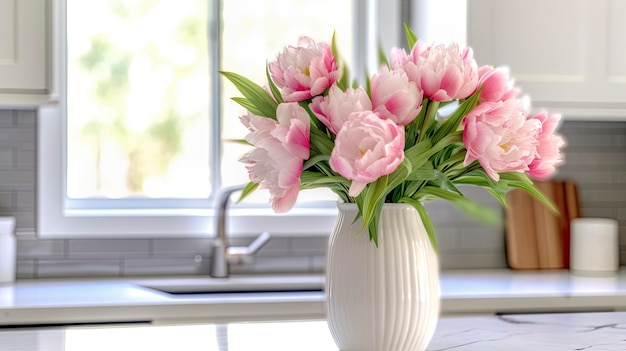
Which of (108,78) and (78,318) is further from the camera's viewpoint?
(108,78)

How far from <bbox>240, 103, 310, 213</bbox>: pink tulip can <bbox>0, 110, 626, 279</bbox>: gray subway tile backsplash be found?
6.20 ft

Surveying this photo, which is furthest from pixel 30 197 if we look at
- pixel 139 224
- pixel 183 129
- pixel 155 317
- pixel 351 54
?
pixel 351 54

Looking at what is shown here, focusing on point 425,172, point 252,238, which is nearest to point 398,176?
point 425,172

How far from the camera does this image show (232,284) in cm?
286

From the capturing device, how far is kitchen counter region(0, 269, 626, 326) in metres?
2.32

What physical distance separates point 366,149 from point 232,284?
6.00 feet

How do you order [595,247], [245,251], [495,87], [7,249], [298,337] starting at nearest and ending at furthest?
[495,87] < [298,337] < [7,249] < [245,251] < [595,247]

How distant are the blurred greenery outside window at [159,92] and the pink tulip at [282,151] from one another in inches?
78.3

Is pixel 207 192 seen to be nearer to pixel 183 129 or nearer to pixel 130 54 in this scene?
pixel 183 129

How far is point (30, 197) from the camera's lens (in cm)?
293

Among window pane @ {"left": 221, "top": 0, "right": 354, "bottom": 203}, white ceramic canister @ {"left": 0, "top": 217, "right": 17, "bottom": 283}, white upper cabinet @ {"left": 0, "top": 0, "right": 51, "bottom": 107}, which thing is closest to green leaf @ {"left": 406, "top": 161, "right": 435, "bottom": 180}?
white upper cabinet @ {"left": 0, "top": 0, "right": 51, "bottom": 107}

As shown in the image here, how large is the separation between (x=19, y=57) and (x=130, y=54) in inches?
26.9

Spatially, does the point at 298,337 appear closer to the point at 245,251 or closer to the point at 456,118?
the point at 456,118

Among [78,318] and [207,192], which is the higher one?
[207,192]
